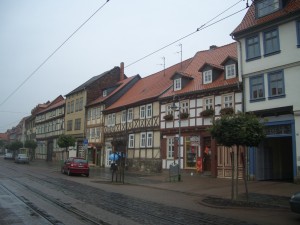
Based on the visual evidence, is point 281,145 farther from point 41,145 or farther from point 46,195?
point 41,145

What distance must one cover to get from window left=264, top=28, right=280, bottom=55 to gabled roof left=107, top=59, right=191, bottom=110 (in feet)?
40.4

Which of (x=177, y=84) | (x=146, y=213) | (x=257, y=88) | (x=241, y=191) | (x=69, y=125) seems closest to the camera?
(x=146, y=213)

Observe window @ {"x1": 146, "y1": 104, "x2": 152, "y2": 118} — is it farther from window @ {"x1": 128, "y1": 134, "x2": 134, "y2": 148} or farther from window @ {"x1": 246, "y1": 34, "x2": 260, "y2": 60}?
window @ {"x1": 246, "y1": 34, "x2": 260, "y2": 60}

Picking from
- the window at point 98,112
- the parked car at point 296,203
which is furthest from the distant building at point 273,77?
the window at point 98,112

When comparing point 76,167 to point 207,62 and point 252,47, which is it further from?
point 252,47

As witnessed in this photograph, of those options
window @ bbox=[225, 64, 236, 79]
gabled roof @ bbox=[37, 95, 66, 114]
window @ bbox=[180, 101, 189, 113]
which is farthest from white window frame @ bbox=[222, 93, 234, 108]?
gabled roof @ bbox=[37, 95, 66, 114]

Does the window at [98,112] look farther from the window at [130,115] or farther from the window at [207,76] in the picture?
the window at [207,76]

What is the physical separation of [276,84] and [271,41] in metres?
2.92

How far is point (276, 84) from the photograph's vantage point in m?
23.0

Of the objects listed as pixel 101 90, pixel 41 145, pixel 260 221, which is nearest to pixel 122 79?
pixel 101 90

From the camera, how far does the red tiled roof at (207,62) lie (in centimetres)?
2820

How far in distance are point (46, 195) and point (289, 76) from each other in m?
15.8

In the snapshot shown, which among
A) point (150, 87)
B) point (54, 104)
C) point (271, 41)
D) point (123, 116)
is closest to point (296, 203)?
point (271, 41)

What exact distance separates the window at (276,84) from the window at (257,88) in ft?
2.05
